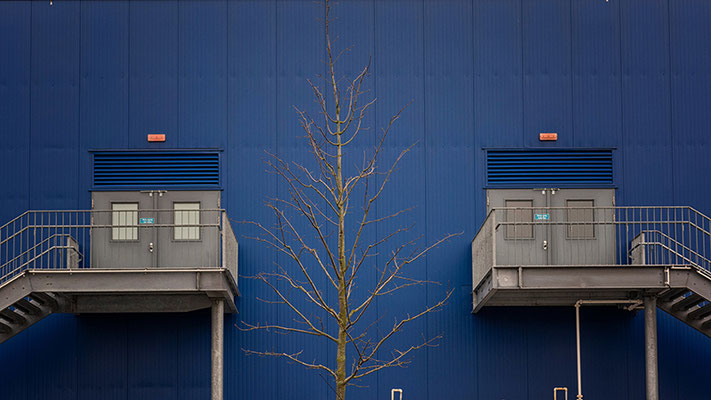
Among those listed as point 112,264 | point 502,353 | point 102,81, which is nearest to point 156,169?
point 102,81

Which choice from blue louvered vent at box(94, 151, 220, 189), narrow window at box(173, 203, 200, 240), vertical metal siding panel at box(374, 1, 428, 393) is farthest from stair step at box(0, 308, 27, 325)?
vertical metal siding panel at box(374, 1, 428, 393)

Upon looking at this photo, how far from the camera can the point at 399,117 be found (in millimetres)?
26859

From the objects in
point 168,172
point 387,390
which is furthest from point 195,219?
point 387,390

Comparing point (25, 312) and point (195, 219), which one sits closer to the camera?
point (25, 312)

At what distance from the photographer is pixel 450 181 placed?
87.3 ft

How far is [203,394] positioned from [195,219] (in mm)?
3911

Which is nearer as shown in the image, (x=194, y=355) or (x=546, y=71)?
(x=194, y=355)

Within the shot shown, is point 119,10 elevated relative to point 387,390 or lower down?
elevated

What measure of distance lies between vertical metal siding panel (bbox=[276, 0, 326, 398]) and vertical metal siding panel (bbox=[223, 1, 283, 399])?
143mm

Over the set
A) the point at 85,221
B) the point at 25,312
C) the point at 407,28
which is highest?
the point at 407,28

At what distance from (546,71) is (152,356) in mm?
11189

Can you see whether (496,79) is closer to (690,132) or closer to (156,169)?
(690,132)

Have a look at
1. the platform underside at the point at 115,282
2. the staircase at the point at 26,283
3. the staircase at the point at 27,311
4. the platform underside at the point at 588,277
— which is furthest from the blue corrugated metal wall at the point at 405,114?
the platform underside at the point at 588,277

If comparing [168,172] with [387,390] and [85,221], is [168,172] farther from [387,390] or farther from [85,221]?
[387,390]
